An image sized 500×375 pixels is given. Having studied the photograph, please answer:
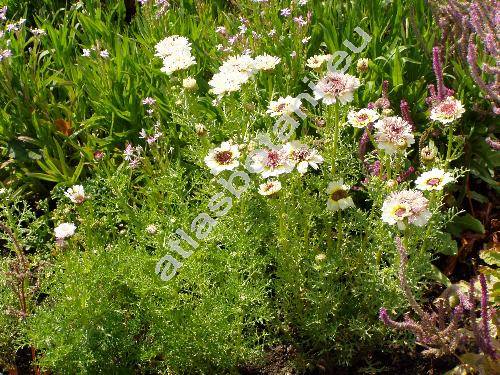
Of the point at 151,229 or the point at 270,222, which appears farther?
the point at 270,222

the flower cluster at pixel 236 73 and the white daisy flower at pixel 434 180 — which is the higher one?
the flower cluster at pixel 236 73

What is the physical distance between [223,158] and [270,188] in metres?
0.16

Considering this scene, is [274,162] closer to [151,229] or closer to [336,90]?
[336,90]

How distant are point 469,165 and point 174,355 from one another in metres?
1.44

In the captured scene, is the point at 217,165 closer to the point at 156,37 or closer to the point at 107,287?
the point at 107,287

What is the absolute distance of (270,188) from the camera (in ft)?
6.51

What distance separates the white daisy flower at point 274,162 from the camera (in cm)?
190

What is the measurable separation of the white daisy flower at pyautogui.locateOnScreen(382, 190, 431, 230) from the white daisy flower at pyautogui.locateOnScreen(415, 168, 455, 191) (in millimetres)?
70

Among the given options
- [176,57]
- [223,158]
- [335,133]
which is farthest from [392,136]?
[176,57]

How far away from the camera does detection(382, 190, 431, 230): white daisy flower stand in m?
1.82

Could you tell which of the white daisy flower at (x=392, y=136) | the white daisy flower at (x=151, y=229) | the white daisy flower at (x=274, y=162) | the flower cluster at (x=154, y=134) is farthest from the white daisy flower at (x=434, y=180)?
the flower cluster at (x=154, y=134)

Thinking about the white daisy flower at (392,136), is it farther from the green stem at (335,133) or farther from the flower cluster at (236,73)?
the flower cluster at (236,73)

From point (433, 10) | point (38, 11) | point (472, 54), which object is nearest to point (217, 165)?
point (472, 54)

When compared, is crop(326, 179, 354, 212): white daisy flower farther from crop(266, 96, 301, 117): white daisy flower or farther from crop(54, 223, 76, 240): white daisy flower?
crop(54, 223, 76, 240): white daisy flower
